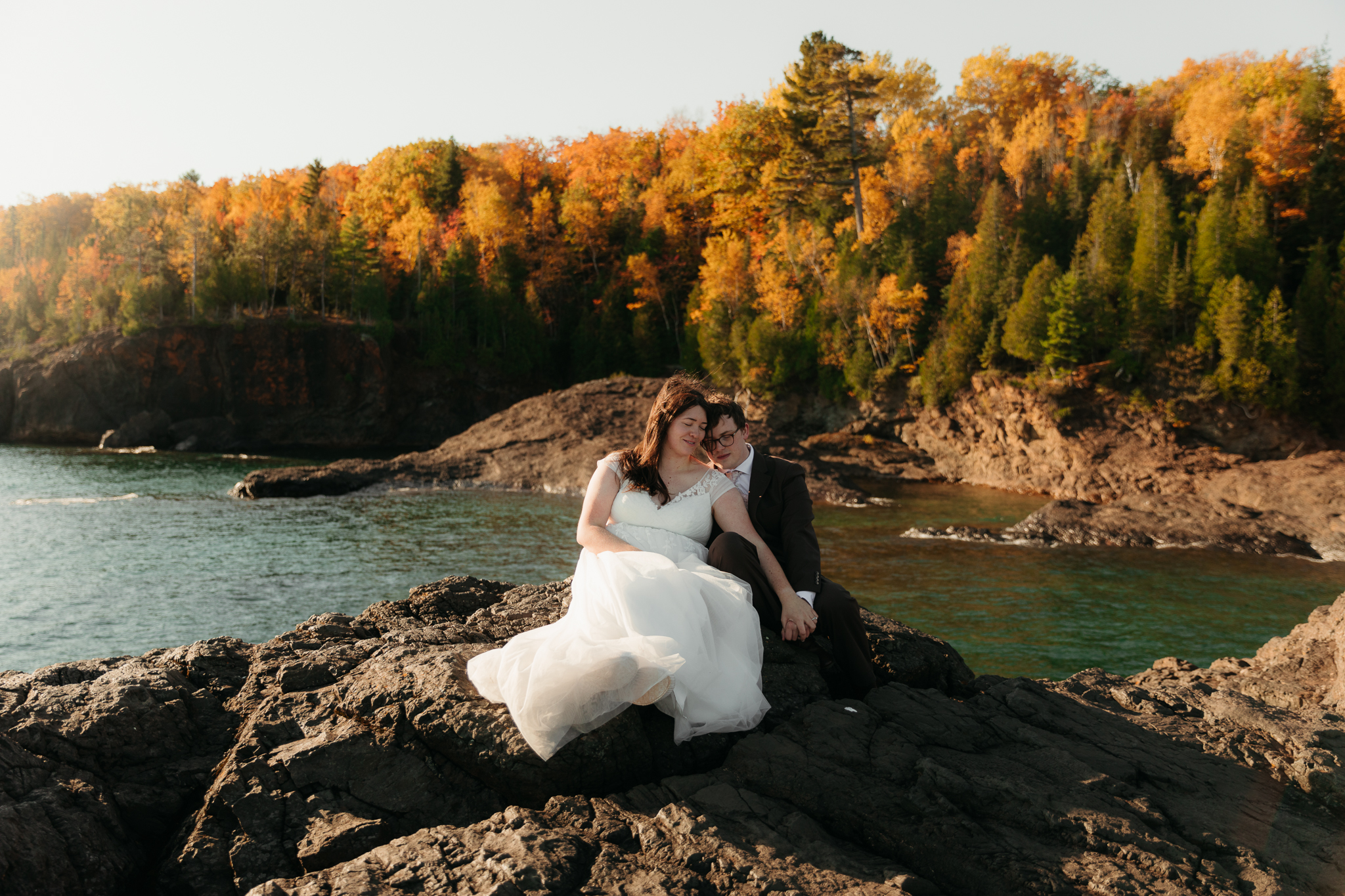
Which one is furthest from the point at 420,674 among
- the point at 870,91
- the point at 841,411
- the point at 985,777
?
the point at 870,91

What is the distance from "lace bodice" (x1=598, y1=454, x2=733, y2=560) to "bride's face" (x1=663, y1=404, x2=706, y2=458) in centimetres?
30

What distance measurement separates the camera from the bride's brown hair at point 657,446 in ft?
18.3

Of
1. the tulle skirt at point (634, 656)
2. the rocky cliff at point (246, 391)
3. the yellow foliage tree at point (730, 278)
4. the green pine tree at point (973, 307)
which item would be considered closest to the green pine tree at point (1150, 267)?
the green pine tree at point (973, 307)

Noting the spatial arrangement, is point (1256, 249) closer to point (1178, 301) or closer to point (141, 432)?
point (1178, 301)

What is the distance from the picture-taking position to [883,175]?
48781mm

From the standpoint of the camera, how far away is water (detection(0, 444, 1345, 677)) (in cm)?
1357

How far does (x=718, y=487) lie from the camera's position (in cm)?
564

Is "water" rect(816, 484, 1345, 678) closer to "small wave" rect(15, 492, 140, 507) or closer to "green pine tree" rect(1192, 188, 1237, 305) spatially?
"green pine tree" rect(1192, 188, 1237, 305)

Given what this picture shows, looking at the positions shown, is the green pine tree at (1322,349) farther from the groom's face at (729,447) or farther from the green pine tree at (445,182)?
the green pine tree at (445,182)

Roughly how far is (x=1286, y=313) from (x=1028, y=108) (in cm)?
3954

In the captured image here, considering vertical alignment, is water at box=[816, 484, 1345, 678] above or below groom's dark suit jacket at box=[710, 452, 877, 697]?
below

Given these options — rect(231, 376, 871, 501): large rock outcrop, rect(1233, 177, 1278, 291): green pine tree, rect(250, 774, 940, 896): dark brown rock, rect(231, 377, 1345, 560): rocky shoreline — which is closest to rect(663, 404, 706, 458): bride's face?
rect(250, 774, 940, 896): dark brown rock

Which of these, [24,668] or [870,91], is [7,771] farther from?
[870,91]

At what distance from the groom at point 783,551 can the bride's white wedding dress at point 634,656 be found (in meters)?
0.47
